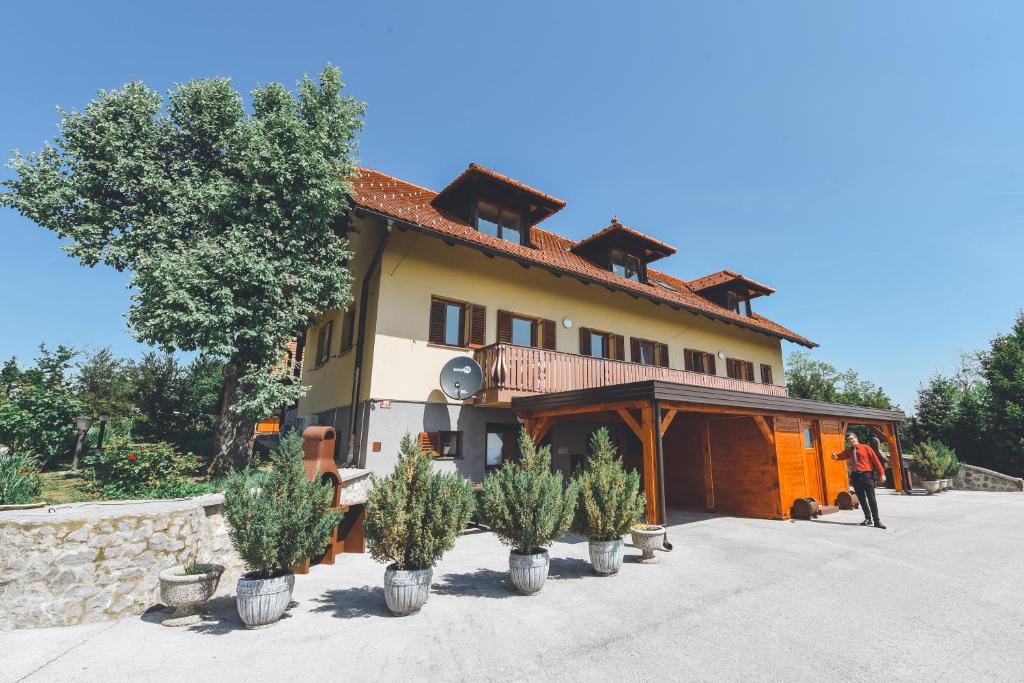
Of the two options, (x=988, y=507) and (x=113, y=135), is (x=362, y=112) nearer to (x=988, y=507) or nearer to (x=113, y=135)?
(x=113, y=135)

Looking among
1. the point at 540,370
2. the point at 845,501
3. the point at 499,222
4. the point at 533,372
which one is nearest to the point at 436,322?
the point at 533,372

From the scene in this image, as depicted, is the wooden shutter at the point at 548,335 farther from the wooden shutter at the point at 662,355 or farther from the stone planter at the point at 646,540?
the stone planter at the point at 646,540

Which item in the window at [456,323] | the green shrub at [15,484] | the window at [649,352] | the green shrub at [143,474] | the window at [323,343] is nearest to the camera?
the green shrub at [15,484]

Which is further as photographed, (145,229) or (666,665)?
(145,229)

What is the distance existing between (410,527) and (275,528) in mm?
1491

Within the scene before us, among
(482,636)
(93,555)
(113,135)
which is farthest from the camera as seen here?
(113,135)

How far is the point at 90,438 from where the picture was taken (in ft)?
49.5

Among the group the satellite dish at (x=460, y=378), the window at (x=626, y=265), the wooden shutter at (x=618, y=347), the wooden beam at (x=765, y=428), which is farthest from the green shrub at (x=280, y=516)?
the window at (x=626, y=265)

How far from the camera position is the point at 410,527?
18.5 feet

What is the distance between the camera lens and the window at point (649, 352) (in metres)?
17.2

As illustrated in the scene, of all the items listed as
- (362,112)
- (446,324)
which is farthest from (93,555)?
(362,112)

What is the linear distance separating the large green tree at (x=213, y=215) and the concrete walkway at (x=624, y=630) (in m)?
5.41

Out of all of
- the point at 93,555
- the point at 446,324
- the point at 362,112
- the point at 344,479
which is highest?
the point at 362,112

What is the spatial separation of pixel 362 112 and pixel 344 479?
9538mm
